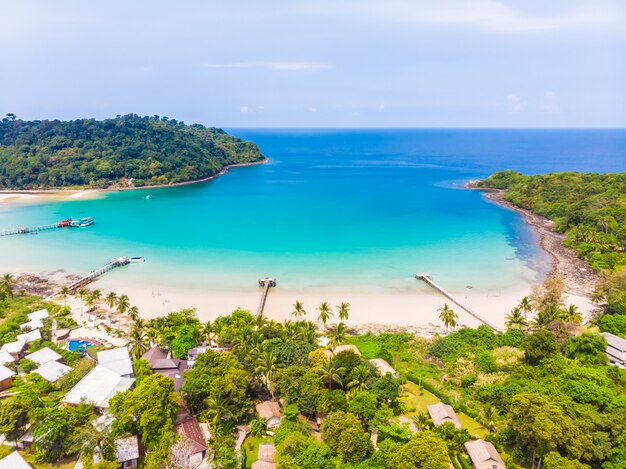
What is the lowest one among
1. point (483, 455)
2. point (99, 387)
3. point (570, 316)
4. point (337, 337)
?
point (483, 455)

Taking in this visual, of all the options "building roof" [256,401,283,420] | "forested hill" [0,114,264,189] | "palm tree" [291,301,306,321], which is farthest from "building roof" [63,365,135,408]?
"forested hill" [0,114,264,189]

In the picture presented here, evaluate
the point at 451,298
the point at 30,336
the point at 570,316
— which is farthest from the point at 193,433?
the point at 570,316

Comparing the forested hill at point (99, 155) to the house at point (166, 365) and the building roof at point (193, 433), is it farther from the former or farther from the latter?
the building roof at point (193, 433)

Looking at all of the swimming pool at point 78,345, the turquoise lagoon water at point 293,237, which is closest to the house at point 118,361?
the swimming pool at point 78,345

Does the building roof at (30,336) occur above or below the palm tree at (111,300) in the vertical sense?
below

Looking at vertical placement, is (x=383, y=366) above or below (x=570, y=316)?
below

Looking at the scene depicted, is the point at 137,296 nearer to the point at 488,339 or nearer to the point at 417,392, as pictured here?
the point at 417,392

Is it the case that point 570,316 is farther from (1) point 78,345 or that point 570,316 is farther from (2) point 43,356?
(2) point 43,356
